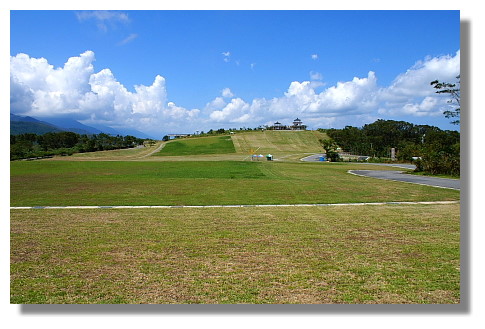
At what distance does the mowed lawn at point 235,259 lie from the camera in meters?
4.14

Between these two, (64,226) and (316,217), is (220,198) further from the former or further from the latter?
(64,226)

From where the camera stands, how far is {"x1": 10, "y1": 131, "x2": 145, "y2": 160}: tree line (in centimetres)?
4930

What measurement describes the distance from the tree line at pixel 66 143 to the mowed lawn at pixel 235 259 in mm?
43230

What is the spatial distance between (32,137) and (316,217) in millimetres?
57437

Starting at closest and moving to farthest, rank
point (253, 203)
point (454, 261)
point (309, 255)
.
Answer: point (454, 261)
point (309, 255)
point (253, 203)

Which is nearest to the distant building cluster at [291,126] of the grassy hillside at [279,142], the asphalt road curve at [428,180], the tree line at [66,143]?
the grassy hillside at [279,142]

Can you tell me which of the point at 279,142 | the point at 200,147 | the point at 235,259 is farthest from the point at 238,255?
the point at 279,142

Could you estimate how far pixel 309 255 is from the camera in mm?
5613

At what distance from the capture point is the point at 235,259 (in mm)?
5402

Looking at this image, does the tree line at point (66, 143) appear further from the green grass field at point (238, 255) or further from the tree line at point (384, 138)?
the tree line at point (384, 138)

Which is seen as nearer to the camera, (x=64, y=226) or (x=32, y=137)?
(x=64, y=226)

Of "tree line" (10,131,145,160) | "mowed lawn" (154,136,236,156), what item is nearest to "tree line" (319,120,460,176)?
"mowed lawn" (154,136,236,156)
